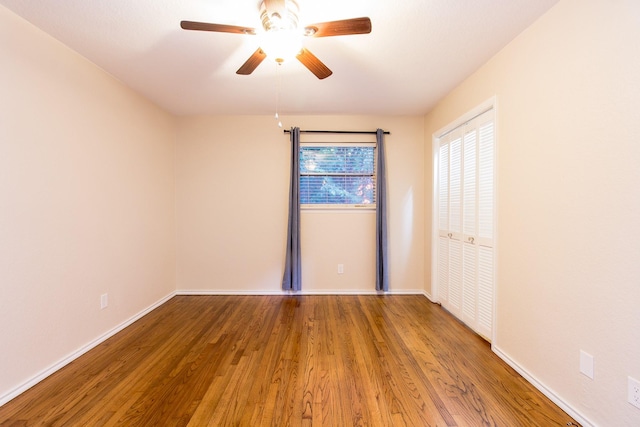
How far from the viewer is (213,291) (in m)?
3.57

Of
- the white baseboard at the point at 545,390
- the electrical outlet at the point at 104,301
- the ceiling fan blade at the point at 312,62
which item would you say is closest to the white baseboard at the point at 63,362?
the electrical outlet at the point at 104,301

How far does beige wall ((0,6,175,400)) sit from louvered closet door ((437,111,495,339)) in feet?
11.2

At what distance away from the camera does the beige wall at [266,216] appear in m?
3.53

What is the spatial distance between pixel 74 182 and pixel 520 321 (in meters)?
3.58

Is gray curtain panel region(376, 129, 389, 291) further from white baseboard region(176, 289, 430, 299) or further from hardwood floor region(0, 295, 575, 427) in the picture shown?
hardwood floor region(0, 295, 575, 427)

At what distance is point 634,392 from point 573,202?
93 centimetres

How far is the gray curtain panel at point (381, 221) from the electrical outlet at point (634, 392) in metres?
2.32

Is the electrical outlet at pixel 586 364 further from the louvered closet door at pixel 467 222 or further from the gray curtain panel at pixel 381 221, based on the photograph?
the gray curtain panel at pixel 381 221

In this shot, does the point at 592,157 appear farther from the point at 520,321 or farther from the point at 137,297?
the point at 137,297

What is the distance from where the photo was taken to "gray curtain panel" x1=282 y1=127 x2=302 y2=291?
135 inches

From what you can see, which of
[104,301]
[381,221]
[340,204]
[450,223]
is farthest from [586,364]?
[104,301]

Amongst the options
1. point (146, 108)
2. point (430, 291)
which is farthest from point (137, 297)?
point (430, 291)

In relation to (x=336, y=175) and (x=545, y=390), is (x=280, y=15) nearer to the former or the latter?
(x=336, y=175)

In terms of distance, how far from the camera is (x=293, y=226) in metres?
3.41
